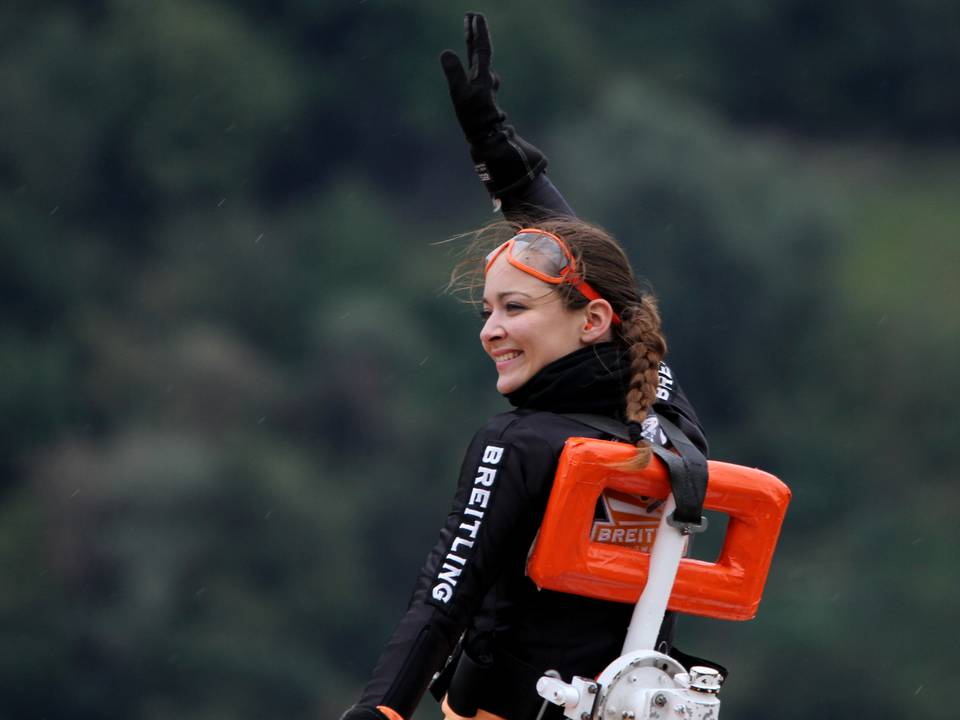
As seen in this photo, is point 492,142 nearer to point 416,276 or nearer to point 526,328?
point 526,328

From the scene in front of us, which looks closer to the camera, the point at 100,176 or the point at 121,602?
the point at 121,602

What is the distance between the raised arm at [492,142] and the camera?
8.18 ft

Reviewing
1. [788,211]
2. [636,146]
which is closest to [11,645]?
[636,146]

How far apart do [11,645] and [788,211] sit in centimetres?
585

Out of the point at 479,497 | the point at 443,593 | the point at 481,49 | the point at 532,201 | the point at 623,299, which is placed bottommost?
the point at 443,593

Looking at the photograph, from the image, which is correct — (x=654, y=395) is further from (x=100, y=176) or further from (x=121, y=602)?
(x=100, y=176)

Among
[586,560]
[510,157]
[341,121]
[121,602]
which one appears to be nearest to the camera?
[586,560]

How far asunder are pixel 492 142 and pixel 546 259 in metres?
0.34

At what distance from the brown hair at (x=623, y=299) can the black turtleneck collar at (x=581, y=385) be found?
0.02 meters

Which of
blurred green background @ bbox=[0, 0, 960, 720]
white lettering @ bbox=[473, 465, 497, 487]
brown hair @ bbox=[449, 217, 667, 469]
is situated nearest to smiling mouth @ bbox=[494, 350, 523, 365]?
brown hair @ bbox=[449, 217, 667, 469]

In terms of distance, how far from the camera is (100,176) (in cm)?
998

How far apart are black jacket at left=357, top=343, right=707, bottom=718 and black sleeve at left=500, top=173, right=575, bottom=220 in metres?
0.38

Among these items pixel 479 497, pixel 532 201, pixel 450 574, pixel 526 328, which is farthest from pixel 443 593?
pixel 532 201

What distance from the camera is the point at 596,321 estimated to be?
7.48 ft
